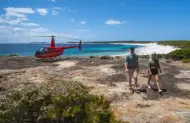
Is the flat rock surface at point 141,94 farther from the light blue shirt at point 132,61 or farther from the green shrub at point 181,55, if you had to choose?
the green shrub at point 181,55

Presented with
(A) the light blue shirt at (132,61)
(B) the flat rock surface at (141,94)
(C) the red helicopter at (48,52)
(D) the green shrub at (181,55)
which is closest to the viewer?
(B) the flat rock surface at (141,94)

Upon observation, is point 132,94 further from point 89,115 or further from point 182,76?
point 182,76

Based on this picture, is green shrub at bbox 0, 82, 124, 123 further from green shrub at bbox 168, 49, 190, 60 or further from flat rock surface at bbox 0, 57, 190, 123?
green shrub at bbox 168, 49, 190, 60

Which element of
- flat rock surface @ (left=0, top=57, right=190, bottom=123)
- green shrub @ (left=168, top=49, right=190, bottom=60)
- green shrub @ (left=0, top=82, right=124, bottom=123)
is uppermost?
green shrub @ (left=168, top=49, right=190, bottom=60)

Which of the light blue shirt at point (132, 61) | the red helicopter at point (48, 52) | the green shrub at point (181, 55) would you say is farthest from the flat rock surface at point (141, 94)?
the red helicopter at point (48, 52)

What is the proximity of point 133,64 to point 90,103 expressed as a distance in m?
5.08

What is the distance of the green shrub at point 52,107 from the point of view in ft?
19.9

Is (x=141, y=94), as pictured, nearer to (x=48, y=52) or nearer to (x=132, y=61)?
(x=132, y=61)

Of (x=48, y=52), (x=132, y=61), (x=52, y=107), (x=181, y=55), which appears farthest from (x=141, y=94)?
(x=48, y=52)

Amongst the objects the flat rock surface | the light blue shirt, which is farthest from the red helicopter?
the light blue shirt

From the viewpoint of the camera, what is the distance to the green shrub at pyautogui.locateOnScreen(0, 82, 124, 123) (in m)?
6.07

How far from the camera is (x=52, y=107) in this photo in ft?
20.1

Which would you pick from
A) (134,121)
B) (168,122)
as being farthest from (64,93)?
(168,122)

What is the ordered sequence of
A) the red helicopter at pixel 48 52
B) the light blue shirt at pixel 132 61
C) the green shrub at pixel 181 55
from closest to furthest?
the light blue shirt at pixel 132 61 < the green shrub at pixel 181 55 < the red helicopter at pixel 48 52
